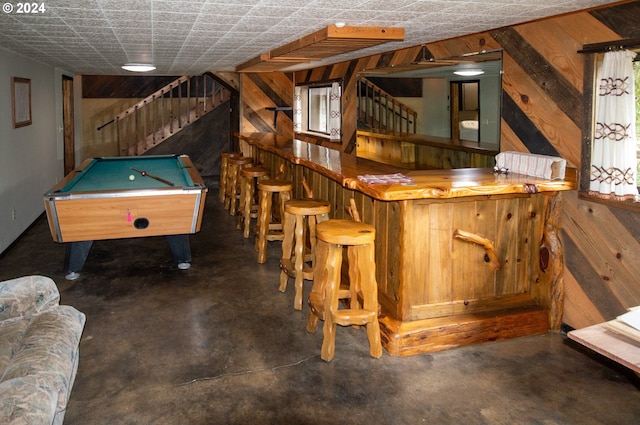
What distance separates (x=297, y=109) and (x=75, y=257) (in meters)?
5.01

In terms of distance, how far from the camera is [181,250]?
16.5ft

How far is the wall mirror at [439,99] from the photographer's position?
4.24 m

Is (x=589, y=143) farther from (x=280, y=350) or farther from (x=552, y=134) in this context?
(x=280, y=350)

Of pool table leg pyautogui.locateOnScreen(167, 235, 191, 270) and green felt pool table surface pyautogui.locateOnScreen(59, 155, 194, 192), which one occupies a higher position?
green felt pool table surface pyautogui.locateOnScreen(59, 155, 194, 192)

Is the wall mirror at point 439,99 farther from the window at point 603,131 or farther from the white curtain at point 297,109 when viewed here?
the white curtain at point 297,109

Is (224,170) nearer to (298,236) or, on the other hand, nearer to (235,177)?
(235,177)

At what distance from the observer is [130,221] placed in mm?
4434

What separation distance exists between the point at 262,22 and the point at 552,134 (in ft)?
6.94

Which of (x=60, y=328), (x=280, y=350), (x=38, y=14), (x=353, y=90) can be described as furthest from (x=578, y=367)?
(x=353, y=90)

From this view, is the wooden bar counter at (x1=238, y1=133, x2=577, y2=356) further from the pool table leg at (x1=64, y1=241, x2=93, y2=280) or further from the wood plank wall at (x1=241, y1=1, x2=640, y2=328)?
the pool table leg at (x1=64, y1=241, x2=93, y2=280)

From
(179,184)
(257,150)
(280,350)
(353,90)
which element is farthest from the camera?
(257,150)

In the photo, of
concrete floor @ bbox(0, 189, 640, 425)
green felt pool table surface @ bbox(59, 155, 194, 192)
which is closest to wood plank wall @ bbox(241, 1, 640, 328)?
concrete floor @ bbox(0, 189, 640, 425)

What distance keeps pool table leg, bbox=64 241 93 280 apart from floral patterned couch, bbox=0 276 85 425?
217cm

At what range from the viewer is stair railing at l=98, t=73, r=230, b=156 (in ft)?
35.2
